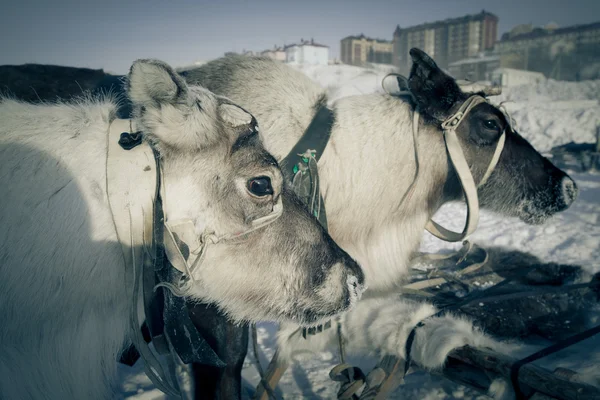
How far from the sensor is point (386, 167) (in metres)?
2.75

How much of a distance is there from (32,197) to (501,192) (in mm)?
3156

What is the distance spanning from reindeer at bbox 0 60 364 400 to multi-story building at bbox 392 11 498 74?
67513 millimetres

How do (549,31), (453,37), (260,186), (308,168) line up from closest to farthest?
(260,186) < (308,168) < (549,31) < (453,37)

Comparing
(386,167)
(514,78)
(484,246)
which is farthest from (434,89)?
(514,78)

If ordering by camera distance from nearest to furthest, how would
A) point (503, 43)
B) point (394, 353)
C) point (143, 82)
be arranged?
point (143, 82) < point (394, 353) < point (503, 43)

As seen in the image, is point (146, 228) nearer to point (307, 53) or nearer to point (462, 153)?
point (462, 153)

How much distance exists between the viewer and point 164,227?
4.83 ft

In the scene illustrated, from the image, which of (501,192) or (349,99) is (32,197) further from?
(501,192)

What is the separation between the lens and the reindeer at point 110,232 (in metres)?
1.40

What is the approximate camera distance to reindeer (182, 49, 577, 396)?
2.59 metres

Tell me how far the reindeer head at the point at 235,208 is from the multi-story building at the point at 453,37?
67.4 meters

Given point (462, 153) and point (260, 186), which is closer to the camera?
point (260, 186)

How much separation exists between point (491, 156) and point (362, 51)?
73.3 m

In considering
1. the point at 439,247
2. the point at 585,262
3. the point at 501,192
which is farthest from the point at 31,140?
the point at 585,262
